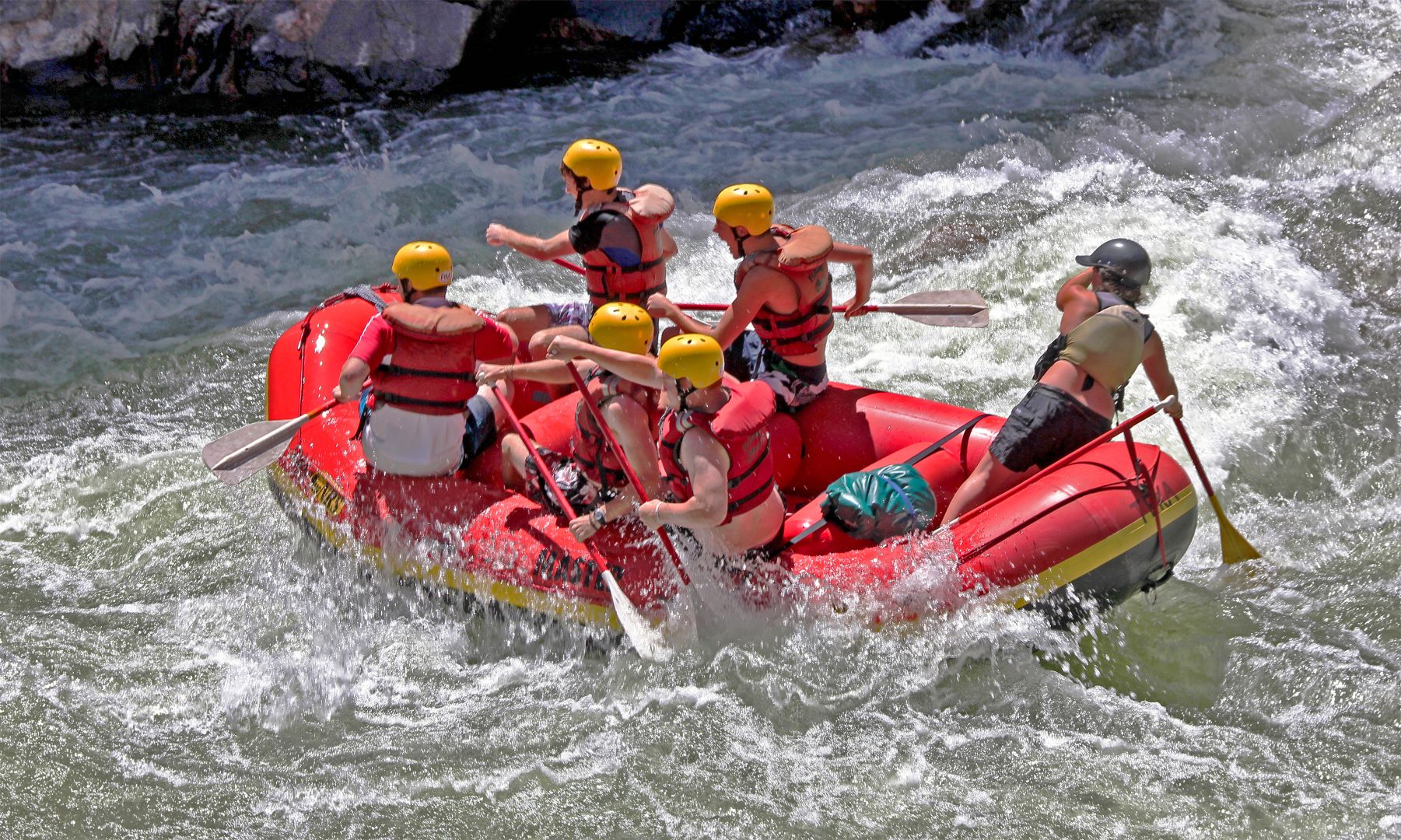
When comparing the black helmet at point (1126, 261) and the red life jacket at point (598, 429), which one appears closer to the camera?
the red life jacket at point (598, 429)

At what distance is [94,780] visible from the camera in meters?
4.24

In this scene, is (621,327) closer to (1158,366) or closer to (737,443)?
(737,443)

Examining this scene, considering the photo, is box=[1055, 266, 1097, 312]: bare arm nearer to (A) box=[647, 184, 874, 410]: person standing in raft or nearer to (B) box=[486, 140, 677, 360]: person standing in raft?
(A) box=[647, 184, 874, 410]: person standing in raft

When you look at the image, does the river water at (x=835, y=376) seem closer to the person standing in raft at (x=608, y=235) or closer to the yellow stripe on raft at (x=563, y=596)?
the yellow stripe on raft at (x=563, y=596)

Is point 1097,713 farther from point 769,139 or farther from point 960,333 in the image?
point 769,139

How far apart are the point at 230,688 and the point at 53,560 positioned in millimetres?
1510

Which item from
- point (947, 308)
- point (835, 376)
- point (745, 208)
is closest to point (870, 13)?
point (835, 376)

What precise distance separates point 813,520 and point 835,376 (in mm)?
2627

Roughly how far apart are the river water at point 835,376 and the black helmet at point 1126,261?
50.5 inches

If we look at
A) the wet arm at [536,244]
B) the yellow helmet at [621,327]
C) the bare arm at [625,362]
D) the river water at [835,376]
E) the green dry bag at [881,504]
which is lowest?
the river water at [835,376]

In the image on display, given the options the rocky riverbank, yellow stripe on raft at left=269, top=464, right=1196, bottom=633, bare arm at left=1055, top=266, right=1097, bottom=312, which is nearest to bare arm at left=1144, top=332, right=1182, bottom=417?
bare arm at left=1055, top=266, right=1097, bottom=312

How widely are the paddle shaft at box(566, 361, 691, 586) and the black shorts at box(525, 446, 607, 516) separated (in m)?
0.27

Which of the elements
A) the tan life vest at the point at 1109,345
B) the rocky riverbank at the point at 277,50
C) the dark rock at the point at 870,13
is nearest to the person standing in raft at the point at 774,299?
the tan life vest at the point at 1109,345

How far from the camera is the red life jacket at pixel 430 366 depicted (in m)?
4.55
